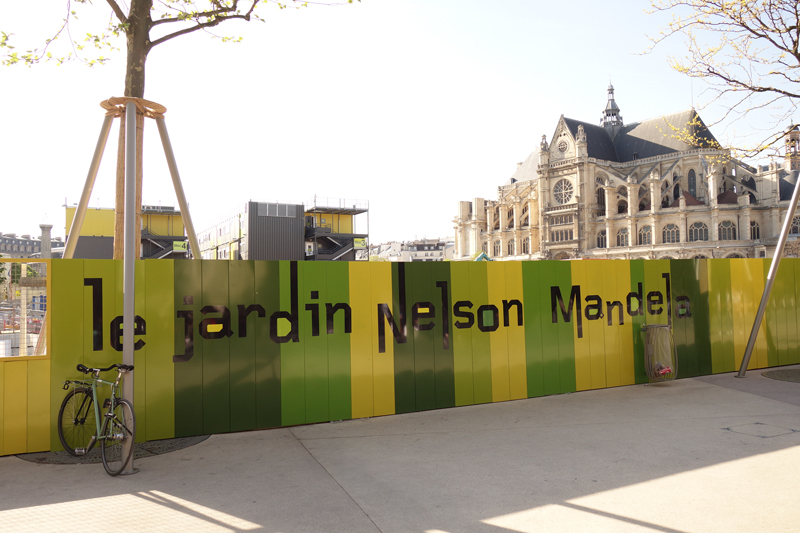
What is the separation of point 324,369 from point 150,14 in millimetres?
5889

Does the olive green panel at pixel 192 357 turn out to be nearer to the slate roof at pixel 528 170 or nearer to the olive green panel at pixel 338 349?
the olive green panel at pixel 338 349

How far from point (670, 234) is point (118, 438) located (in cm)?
8293

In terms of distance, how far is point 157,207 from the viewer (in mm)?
61688

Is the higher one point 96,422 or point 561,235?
point 561,235

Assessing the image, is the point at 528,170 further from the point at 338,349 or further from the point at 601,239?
the point at 338,349

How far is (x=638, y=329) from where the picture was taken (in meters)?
9.28

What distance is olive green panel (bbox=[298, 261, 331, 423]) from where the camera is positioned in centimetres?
695

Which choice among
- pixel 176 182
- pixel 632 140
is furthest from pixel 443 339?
pixel 632 140

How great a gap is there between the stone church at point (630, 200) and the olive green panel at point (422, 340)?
2499 inches

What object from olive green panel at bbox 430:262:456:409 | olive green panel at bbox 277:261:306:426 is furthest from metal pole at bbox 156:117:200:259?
olive green panel at bbox 430:262:456:409

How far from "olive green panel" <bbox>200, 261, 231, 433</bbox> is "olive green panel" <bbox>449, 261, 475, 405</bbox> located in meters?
3.28

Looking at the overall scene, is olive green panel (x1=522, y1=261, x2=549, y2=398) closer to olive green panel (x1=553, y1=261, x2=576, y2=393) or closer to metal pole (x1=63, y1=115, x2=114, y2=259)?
olive green panel (x1=553, y1=261, x2=576, y2=393)

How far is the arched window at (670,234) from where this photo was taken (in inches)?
2959

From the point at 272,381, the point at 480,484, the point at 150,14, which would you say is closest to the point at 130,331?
the point at 272,381
